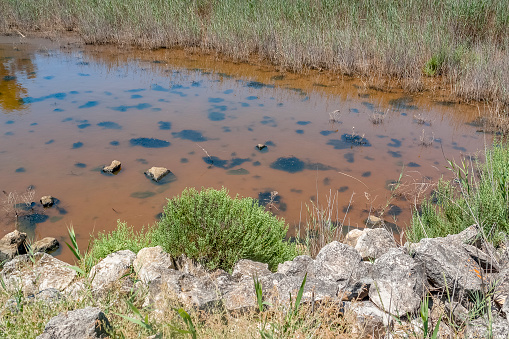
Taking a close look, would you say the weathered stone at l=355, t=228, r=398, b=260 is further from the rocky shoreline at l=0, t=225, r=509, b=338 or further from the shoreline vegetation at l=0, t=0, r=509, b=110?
the shoreline vegetation at l=0, t=0, r=509, b=110

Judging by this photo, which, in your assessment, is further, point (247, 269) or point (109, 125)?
point (109, 125)

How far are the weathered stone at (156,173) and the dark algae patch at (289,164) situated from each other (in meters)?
1.47

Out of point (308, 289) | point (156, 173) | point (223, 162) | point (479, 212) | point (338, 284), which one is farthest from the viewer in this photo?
point (223, 162)

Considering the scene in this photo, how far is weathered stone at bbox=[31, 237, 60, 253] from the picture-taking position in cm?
384

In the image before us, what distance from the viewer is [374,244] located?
308cm

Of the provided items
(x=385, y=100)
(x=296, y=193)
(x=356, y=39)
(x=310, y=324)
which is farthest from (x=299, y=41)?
(x=310, y=324)

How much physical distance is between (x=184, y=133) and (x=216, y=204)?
11.4ft

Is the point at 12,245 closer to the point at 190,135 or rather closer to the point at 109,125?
the point at 190,135

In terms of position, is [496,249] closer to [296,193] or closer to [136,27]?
[296,193]

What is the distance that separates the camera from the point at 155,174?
513 cm

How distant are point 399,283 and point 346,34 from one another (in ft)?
27.1

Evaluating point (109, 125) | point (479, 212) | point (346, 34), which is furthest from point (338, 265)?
point (346, 34)

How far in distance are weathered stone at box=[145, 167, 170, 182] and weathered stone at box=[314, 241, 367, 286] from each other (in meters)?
2.91

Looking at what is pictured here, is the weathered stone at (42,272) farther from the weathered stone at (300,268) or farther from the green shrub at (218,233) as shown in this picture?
the weathered stone at (300,268)
